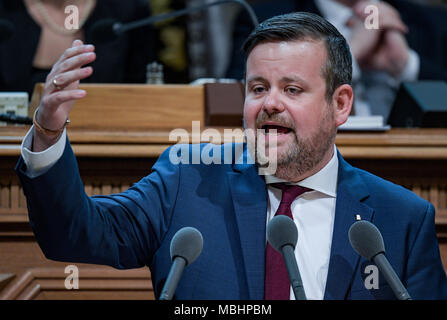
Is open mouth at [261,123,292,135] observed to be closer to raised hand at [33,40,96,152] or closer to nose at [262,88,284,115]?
nose at [262,88,284,115]

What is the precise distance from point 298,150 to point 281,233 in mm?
415

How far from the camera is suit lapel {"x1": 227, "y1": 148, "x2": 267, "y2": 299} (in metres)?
1.44

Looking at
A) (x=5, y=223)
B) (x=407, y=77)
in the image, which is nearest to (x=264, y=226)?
(x=5, y=223)

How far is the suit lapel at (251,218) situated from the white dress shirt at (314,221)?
4cm

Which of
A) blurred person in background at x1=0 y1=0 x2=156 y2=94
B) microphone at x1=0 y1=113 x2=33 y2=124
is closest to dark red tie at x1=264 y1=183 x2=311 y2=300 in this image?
microphone at x1=0 y1=113 x2=33 y2=124

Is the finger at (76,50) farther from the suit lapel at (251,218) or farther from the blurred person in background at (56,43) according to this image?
the blurred person in background at (56,43)

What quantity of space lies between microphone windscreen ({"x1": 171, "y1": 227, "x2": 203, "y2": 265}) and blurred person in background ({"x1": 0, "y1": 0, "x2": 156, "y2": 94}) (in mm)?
1898

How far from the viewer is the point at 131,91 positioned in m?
2.17

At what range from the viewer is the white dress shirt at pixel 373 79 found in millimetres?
3119

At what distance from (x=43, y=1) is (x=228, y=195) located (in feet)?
6.36

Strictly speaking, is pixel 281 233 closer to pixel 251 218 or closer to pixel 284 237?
pixel 284 237

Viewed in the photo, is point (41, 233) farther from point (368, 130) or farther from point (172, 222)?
point (368, 130)
